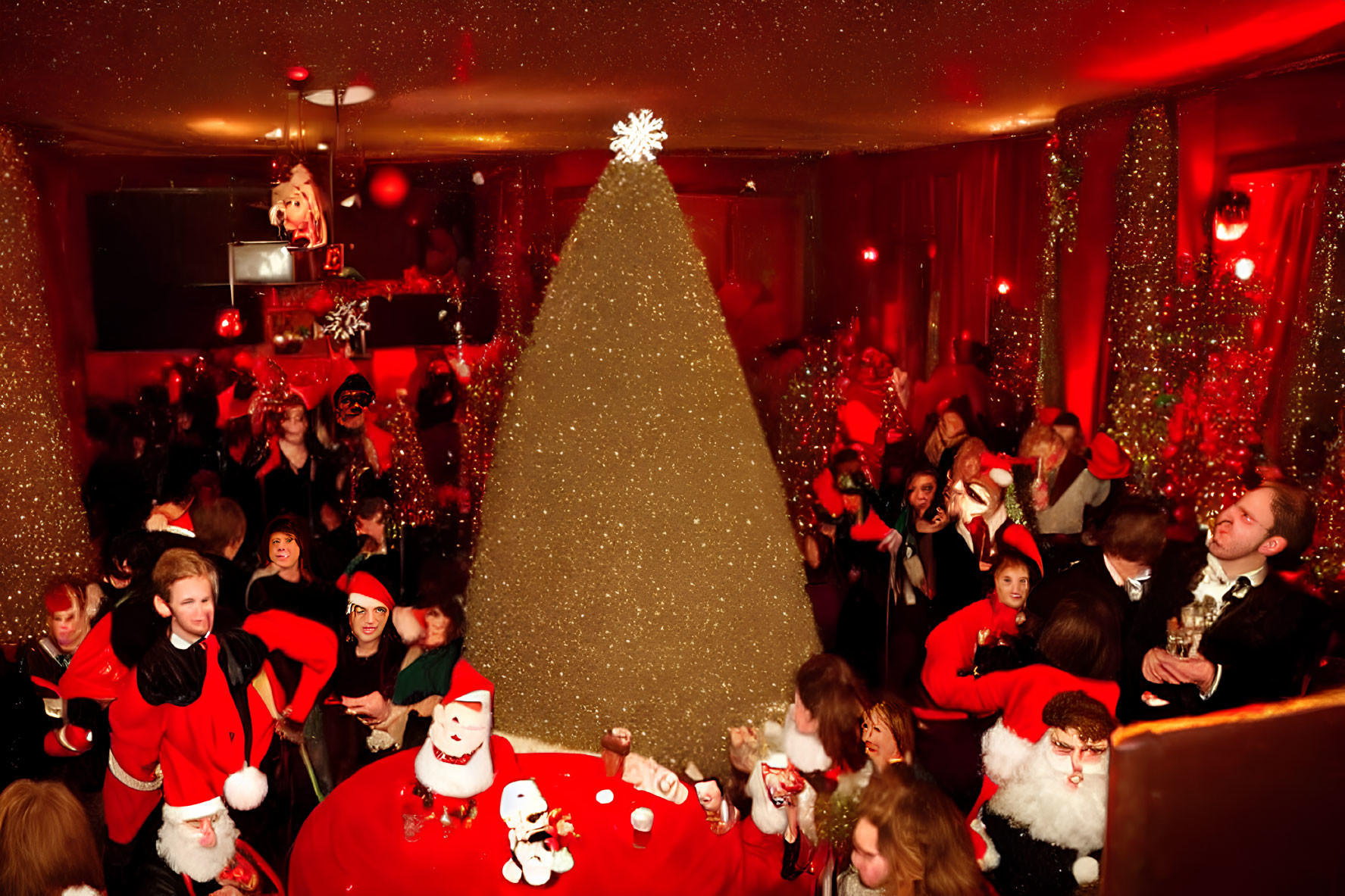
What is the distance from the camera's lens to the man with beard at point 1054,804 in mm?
2107

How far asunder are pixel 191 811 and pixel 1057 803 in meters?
1.94

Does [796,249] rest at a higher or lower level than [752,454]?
higher

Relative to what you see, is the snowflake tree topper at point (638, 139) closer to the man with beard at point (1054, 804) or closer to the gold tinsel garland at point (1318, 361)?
the man with beard at point (1054, 804)

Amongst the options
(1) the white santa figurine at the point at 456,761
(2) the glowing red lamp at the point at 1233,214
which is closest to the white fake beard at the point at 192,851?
(1) the white santa figurine at the point at 456,761

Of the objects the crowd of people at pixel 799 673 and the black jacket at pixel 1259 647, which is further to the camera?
the black jacket at pixel 1259 647

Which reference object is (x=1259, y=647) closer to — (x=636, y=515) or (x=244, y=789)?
(x=636, y=515)

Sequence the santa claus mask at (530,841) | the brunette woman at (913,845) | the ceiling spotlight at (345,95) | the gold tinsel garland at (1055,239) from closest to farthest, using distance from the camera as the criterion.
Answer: the brunette woman at (913,845), the santa claus mask at (530,841), the ceiling spotlight at (345,95), the gold tinsel garland at (1055,239)

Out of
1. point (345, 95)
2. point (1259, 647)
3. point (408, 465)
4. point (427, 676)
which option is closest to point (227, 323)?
A: point (408, 465)

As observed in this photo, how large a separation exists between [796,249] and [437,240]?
142cm

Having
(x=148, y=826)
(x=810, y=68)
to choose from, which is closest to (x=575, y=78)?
(x=810, y=68)

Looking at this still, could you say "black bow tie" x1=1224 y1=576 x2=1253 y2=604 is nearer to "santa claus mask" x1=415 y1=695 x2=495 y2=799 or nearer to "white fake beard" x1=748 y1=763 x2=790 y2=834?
"white fake beard" x1=748 y1=763 x2=790 y2=834

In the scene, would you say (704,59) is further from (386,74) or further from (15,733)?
(15,733)

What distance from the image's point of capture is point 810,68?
305cm

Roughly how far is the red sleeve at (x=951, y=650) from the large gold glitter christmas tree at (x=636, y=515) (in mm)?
419
